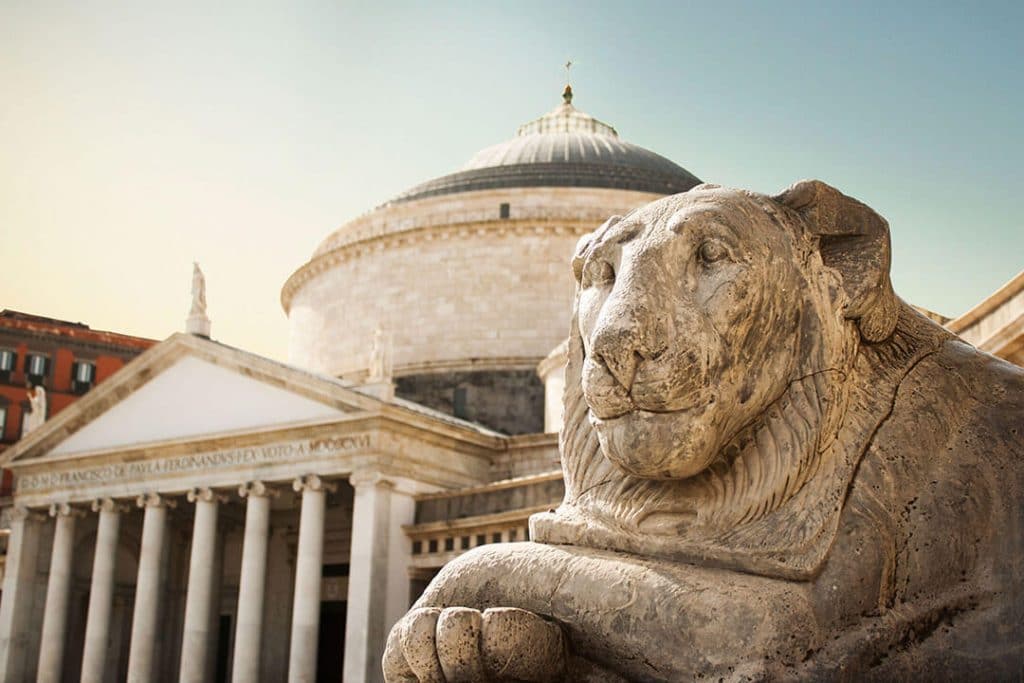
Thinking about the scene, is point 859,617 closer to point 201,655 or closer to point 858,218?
point 858,218

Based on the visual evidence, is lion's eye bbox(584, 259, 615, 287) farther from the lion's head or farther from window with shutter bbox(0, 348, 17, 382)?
window with shutter bbox(0, 348, 17, 382)

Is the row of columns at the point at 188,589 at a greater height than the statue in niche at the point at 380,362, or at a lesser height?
lesser

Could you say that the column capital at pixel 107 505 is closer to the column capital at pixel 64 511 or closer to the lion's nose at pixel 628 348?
Answer: the column capital at pixel 64 511

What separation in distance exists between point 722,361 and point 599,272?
41 cm

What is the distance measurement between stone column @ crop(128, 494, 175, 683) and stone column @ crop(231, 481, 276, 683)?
333cm

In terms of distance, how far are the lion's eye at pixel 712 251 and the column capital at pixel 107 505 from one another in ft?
113

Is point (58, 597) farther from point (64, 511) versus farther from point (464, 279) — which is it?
point (464, 279)

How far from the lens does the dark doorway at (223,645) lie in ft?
122

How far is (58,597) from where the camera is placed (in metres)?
36.0

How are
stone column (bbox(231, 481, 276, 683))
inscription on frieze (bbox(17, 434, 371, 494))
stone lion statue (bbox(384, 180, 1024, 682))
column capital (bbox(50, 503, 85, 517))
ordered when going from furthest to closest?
1. column capital (bbox(50, 503, 85, 517))
2. inscription on frieze (bbox(17, 434, 371, 494))
3. stone column (bbox(231, 481, 276, 683))
4. stone lion statue (bbox(384, 180, 1024, 682))

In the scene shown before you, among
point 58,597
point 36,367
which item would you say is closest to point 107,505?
point 58,597

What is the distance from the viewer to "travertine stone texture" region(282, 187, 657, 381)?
134 feet

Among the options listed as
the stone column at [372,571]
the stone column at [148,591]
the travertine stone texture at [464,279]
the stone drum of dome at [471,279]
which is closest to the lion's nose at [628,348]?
the stone column at [372,571]

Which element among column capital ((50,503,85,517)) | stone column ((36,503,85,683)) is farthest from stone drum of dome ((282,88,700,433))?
stone column ((36,503,85,683))
